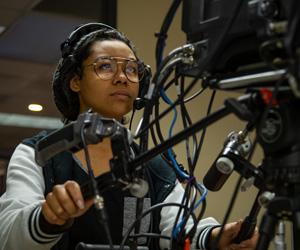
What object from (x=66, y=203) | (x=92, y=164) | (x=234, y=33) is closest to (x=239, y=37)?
(x=234, y=33)

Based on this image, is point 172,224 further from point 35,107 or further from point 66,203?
point 35,107

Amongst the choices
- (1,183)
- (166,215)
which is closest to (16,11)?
(1,183)

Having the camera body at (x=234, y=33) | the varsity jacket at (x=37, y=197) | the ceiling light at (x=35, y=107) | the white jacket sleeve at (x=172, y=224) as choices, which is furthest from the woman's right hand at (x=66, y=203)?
the ceiling light at (x=35, y=107)

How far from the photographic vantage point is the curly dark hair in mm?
1723

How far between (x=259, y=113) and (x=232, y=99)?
5 cm

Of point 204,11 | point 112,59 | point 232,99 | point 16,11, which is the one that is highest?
point 16,11

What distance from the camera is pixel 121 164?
0.87m

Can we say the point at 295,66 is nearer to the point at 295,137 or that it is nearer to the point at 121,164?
the point at 295,137

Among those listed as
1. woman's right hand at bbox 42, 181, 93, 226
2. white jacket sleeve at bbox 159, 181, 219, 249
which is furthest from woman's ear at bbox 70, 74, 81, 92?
woman's right hand at bbox 42, 181, 93, 226

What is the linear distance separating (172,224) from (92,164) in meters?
0.30

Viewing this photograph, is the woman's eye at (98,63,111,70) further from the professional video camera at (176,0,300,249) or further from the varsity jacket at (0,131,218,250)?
A: the professional video camera at (176,0,300,249)

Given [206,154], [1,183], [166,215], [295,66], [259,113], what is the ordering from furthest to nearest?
[206,154]
[1,183]
[166,215]
[259,113]
[295,66]

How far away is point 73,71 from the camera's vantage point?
5.66ft

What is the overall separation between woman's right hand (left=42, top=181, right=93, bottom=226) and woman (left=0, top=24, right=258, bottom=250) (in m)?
0.30
